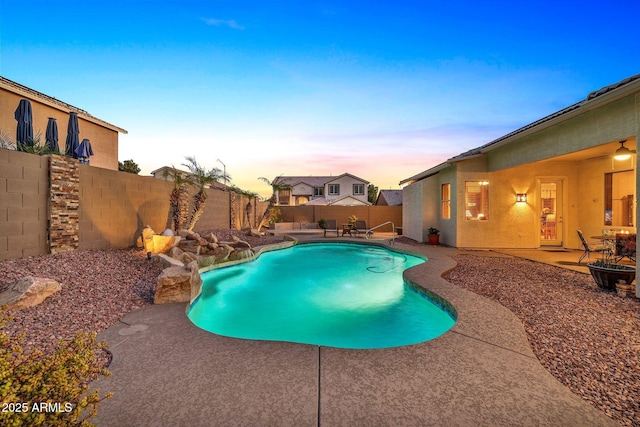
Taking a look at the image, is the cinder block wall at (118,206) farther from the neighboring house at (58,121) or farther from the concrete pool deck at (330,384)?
the concrete pool deck at (330,384)

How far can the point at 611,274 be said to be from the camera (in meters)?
5.20

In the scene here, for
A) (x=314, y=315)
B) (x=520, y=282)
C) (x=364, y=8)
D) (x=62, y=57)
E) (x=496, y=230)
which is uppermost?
(x=364, y=8)

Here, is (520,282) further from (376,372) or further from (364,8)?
(364,8)

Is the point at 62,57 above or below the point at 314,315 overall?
above

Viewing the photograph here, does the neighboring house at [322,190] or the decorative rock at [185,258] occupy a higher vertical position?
the neighboring house at [322,190]

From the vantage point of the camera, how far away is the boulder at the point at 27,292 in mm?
3742

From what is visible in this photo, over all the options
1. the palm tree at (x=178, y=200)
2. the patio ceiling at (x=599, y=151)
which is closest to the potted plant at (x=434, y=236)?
the patio ceiling at (x=599, y=151)

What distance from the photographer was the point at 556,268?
7.33 m

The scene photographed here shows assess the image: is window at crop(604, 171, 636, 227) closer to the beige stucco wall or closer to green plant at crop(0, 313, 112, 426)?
green plant at crop(0, 313, 112, 426)

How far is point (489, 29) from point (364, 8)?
191 inches

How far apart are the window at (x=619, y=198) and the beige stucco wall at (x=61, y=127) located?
19.9m

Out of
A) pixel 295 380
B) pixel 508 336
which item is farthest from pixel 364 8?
pixel 295 380

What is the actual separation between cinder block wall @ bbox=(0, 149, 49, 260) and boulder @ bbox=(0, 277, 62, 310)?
1834 mm

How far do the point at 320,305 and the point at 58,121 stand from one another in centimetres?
1445
